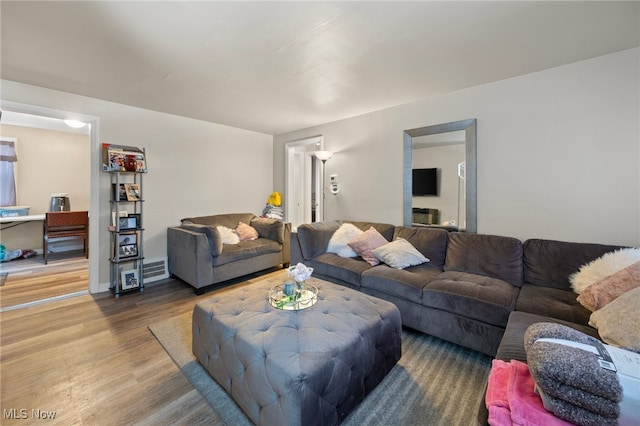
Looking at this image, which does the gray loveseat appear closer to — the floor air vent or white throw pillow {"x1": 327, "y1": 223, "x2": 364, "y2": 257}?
the floor air vent

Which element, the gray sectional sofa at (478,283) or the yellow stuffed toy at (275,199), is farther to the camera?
the yellow stuffed toy at (275,199)

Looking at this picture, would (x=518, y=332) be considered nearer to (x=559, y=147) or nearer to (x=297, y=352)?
(x=297, y=352)

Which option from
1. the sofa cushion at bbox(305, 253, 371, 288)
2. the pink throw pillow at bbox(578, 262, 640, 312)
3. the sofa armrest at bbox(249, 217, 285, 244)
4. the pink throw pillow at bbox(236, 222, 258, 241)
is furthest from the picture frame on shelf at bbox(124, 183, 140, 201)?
the pink throw pillow at bbox(578, 262, 640, 312)

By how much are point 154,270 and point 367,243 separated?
119 inches

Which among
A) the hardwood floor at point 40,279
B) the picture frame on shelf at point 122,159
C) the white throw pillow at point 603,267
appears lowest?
the hardwood floor at point 40,279

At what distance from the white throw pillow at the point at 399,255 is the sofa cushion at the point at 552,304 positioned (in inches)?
35.7

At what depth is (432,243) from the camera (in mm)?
2801

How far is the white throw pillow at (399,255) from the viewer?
265cm

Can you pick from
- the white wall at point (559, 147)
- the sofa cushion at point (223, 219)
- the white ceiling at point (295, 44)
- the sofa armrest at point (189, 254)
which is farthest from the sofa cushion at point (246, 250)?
the white wall at point (559, 147)

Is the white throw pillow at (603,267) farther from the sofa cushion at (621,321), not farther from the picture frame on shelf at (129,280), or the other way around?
the picture frame on shelf at (129,280)

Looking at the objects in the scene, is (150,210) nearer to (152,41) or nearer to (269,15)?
(152,41)

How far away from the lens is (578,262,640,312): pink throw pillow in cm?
151

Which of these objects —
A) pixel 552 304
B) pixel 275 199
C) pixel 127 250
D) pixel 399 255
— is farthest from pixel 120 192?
pixel 552 304

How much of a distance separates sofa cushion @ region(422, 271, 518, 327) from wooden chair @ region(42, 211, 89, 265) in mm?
5836
